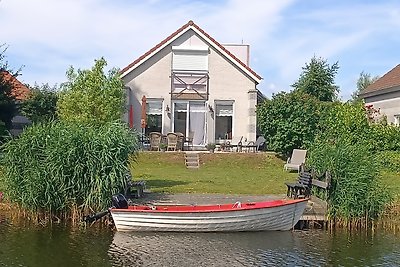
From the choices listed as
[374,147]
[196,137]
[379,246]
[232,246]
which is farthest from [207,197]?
[196,137]

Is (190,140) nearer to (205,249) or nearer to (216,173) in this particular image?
(216,173)

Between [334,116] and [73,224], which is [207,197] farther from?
[334,116]

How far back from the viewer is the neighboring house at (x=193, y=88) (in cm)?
3469

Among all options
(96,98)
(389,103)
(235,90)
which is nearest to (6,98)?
(96,98)

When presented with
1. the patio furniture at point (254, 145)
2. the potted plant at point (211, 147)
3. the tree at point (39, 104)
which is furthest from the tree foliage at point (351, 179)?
the tree at point (39, 104)

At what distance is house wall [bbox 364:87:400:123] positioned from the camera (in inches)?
1380

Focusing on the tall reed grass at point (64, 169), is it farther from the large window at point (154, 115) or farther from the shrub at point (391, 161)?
the large window at point (154, 115)

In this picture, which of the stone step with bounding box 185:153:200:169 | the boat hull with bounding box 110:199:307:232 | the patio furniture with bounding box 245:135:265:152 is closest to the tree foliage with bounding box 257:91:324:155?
the patio furniture with bounding box 245:135:265:152

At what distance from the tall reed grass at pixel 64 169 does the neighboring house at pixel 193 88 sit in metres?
17.4

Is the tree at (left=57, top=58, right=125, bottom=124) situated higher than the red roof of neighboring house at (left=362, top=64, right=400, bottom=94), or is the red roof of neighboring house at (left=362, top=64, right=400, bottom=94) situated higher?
the red roof of neighboring house at (left=362, top=64, right=400, bottom=94)

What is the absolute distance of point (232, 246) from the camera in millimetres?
14211

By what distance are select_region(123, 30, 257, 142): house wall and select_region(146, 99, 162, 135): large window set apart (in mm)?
344

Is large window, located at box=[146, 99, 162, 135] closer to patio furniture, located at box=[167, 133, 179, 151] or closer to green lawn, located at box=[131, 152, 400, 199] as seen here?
patio furniture, located at box=[167, 133, 179, 151]

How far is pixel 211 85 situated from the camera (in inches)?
1377
